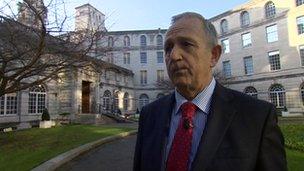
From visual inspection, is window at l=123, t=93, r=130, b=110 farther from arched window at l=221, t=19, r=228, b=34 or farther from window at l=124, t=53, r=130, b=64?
arched window at l=221, t=19, r=228, b=34

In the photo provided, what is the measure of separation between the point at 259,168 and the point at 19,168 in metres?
8.66

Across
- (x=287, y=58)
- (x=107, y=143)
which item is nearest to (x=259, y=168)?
(x=107, y=143)

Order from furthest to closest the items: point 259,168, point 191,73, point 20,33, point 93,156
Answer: point 20,33 → point 93,156 → point 191,73 → point 259,168

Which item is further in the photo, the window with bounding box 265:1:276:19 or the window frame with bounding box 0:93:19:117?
the window with bounding box 265:1:276:19

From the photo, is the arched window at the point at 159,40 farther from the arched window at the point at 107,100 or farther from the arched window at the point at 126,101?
the arched window at the point at 107,100

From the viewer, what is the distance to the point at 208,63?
7.35 ft

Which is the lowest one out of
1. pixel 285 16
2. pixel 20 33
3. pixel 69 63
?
pixel 69 63

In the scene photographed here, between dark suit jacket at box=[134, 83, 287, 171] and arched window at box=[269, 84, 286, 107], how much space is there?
39240 millimetres

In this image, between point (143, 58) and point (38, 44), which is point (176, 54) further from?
point (143, 58)

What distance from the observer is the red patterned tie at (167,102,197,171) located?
1999 mm

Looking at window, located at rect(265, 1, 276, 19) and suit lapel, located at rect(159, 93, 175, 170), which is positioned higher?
window, located at rect(265, 1, 276, 19)

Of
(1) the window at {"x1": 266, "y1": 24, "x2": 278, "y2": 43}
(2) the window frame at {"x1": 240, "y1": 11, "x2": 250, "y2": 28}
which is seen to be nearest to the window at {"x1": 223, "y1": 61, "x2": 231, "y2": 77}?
(2) the window frame at {"x1": 240, "y1": 11, "x2": 250, "y2": 28}

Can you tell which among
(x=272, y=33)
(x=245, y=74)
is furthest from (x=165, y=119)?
(x=245, y=74)

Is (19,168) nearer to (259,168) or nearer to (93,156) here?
(93,156)
